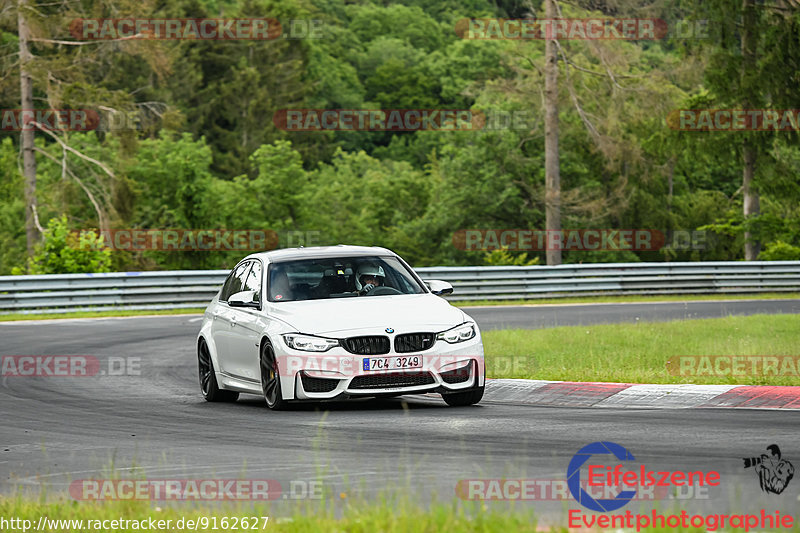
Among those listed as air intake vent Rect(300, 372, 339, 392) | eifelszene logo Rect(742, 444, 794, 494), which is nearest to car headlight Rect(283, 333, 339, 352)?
air intake vent Rect(300, 372, 339, 392)

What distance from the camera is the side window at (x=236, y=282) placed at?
46.2 ft

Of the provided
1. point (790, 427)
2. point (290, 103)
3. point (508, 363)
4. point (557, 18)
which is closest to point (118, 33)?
point (557, 18)

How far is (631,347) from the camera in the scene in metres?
17.2

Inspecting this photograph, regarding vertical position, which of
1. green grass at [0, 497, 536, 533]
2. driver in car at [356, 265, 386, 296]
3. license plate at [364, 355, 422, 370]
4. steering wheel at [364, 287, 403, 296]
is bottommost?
license plate at [364, 355, 422, 370]

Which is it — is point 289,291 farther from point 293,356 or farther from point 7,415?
point 7,415

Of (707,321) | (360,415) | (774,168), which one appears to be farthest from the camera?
(774,168)

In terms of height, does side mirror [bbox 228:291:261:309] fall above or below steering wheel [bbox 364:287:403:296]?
below

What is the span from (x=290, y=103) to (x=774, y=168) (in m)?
65.3

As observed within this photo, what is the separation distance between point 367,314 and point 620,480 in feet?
15.8

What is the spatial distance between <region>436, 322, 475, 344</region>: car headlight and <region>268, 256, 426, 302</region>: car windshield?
1066 millimetres

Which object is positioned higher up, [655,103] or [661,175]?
[655,103]

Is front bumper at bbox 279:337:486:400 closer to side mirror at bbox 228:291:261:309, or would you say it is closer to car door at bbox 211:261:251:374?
side mirror at bbox 228:291:261:309

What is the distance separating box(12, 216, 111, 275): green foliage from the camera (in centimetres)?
3312

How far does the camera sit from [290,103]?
10344cm
